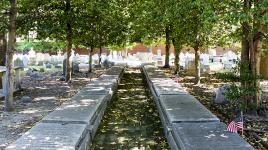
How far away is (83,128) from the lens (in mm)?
10078

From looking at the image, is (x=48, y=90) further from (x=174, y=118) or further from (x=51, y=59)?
(x=51, y=59)

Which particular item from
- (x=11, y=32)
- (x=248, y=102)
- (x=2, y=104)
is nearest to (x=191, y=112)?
(x=248, y=102)

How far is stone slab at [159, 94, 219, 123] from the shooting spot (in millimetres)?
11180

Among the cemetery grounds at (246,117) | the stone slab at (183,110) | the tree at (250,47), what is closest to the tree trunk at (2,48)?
the cemetery grounds at (246,117)

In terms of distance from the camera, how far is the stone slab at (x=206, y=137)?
8.47 metres

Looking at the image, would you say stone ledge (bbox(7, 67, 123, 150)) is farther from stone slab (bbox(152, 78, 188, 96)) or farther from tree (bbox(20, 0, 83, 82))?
tree (bbox(20, 0, 83, 82))

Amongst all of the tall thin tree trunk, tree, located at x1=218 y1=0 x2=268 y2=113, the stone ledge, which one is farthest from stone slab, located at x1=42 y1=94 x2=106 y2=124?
the tall thin tree trunk

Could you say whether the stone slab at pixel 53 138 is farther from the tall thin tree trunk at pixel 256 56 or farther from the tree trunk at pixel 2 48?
the tree trunk at pixel 2 48

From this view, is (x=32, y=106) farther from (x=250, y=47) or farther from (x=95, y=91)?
(x=250, y=47)

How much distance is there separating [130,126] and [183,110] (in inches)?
71.8

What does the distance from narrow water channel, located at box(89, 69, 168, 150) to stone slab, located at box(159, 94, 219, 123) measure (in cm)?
67

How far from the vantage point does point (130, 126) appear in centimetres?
1327

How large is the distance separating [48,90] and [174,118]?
1060 cm

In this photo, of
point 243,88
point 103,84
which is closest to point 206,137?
point 243,88
